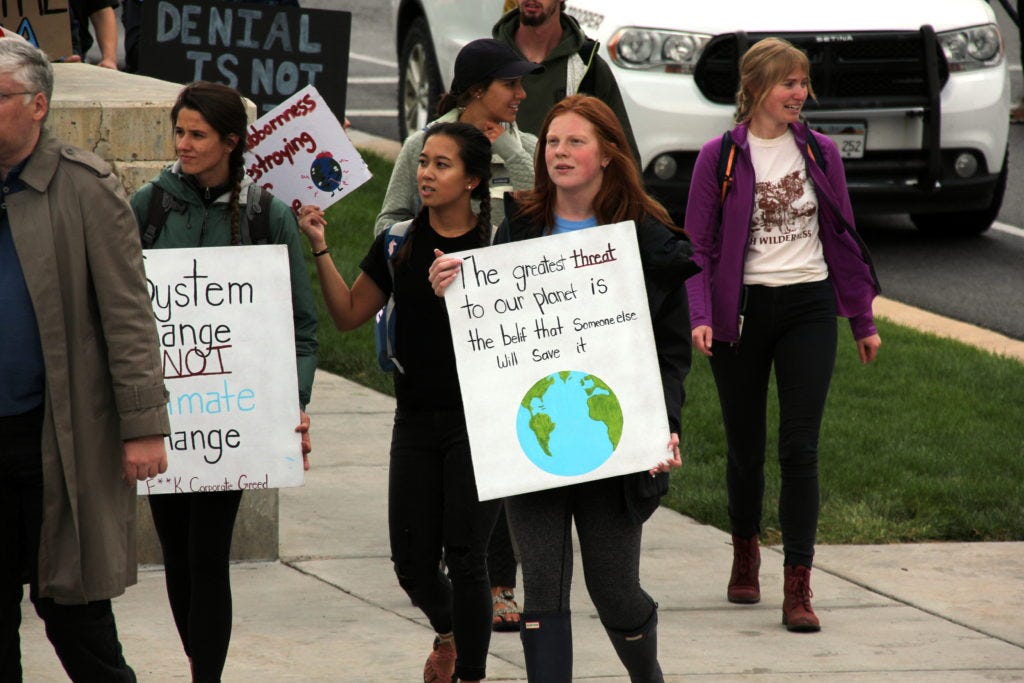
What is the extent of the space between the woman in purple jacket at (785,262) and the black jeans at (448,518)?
1.21m

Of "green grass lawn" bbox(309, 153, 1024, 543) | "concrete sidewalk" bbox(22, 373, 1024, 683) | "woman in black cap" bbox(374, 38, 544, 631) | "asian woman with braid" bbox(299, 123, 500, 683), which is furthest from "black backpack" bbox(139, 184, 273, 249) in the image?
"green grass lawn" bbox(309, 153, 1024, 543)

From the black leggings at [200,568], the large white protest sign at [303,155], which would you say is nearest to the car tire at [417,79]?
the large white protest sign at [303,155]

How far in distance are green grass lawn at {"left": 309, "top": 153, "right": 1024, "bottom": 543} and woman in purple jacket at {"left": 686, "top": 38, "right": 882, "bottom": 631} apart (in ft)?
3.53

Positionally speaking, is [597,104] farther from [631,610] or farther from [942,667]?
[942,667]

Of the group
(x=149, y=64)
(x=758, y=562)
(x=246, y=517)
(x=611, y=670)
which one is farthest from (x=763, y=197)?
(x=149, y=64)

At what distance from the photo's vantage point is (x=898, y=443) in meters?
8.19

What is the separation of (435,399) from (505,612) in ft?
3.75

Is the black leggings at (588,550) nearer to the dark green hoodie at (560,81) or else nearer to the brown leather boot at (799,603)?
the brown leather boot at (799,603)

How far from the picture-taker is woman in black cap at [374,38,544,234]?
5.77 meters

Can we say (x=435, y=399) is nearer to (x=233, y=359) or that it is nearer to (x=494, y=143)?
(x=233, y=359)

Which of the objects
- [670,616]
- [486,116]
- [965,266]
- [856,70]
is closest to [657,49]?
[856,70]

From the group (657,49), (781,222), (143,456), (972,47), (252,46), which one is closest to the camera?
(143,456)

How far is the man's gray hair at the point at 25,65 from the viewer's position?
423 centimetres

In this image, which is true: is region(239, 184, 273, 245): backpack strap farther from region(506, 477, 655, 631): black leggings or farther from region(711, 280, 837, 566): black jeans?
region(711, 280, 837, 566): black jeans
